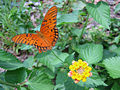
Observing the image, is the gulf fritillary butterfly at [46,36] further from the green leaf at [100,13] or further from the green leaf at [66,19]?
the green leaf at [100,13]

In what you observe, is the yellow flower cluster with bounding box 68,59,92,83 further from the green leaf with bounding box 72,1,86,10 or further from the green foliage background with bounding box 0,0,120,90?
the green leaf with bounding box 72,1,86,10

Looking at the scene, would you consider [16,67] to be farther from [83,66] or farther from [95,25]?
[95,25]

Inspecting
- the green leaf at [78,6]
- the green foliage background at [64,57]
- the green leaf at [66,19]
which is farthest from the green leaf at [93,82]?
the green leaf at [78,6]

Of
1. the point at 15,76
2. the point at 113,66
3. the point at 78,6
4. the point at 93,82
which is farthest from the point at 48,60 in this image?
the point at 78,6

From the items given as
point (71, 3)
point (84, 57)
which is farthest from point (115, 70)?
point (71, 3)

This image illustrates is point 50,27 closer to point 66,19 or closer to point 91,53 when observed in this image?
point 66,19
